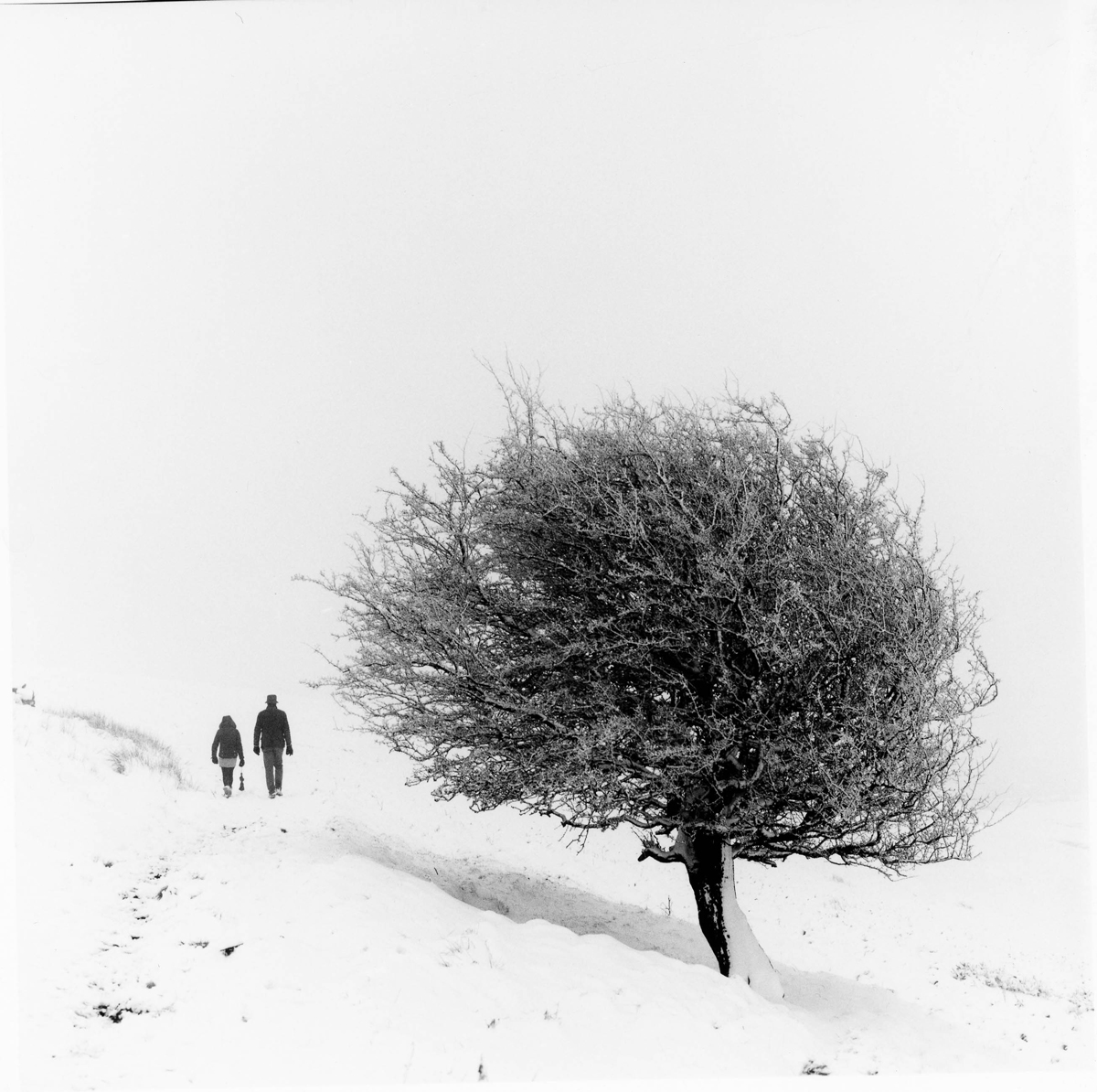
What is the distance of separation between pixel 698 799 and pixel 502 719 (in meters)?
2.57

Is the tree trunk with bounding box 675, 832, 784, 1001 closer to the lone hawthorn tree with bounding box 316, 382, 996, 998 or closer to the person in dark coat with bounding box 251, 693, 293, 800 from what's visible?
the lone hawthorn tree with bounding box 316, 382, 996, 998

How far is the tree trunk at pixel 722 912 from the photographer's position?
34.2 ft

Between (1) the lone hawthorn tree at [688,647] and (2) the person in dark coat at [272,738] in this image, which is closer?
(1) the lone hawthorn tree at [688,647]

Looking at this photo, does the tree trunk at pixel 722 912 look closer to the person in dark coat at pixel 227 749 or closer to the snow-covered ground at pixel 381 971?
the snow-covered ground at pixel 381 971

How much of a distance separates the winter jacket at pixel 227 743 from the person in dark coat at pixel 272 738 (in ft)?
1.01

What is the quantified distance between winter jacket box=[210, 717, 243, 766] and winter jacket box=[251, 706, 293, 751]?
1.03 ft

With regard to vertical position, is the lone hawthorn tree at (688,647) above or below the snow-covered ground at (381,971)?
above

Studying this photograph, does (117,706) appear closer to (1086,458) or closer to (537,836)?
(537,836)

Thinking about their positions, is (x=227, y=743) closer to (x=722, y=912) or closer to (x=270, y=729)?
(x=270, y=729)

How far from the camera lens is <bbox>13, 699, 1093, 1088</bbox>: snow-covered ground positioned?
706cm

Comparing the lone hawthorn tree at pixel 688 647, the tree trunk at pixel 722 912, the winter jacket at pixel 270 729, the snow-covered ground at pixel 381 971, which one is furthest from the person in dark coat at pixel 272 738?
the tree trunk at pixel 722 912

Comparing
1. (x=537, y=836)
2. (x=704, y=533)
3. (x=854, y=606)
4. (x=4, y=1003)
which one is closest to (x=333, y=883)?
(x=4, y=1003)

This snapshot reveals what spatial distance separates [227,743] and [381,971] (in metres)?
8.75

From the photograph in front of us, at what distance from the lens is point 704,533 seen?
30.7ft
